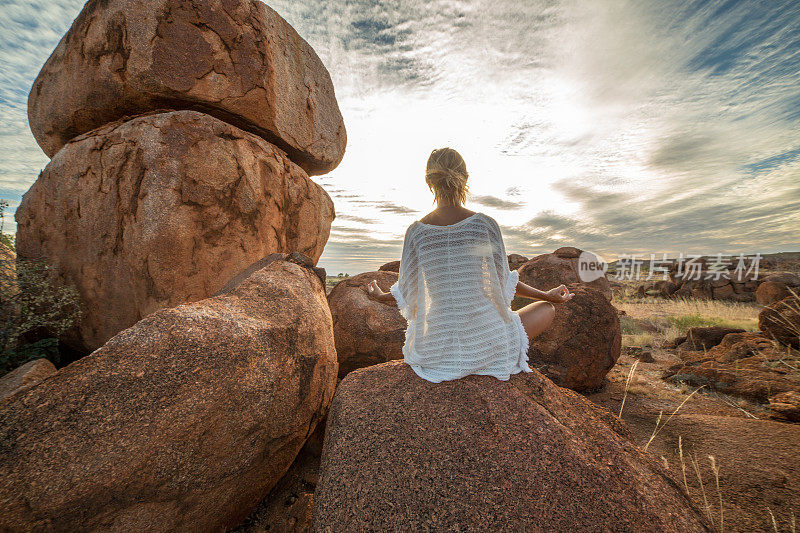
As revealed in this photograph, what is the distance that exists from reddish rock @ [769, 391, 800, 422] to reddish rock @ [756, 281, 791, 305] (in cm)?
1226

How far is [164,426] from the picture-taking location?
168cm

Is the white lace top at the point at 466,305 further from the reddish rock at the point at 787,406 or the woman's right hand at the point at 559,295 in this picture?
the reddish rock at the point at 787,406

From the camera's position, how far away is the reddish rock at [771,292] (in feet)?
38.6

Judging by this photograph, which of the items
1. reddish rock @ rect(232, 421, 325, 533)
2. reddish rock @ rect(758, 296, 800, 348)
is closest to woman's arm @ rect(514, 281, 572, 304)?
reddish rock @ rect(232, 421, 325, 533)

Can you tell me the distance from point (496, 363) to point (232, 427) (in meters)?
1.71

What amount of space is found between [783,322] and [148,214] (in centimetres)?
995

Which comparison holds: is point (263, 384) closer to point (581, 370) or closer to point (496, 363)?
point (496, 363)

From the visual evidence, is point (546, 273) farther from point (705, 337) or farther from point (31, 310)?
point (31, 310)

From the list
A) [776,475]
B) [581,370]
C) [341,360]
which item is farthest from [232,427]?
[581,370]

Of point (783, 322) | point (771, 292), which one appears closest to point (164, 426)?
point (783, 322)

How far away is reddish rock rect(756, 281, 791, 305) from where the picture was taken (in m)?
11.8

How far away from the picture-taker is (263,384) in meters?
2.03

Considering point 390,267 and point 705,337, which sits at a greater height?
point 390,267

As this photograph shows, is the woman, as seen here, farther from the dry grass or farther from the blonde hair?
the dry grass
